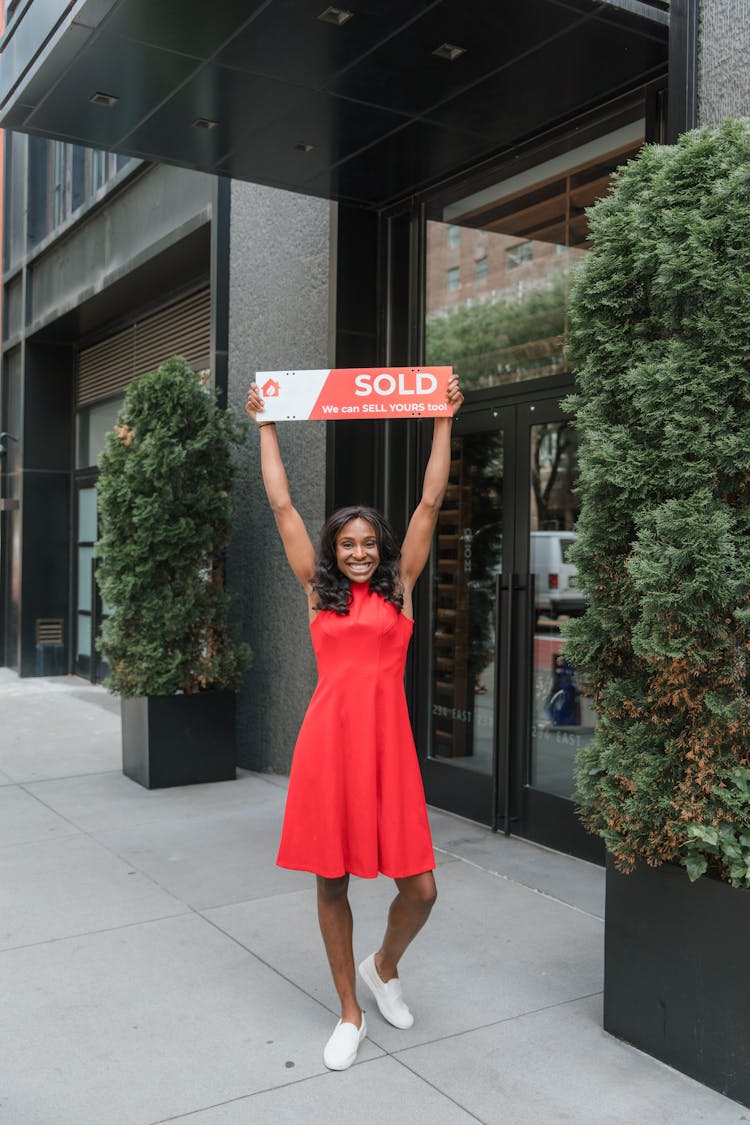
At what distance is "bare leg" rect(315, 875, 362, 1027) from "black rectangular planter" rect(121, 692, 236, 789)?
398cm

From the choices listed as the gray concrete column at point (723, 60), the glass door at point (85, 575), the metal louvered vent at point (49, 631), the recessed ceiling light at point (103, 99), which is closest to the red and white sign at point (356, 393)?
the gray concrete column at point (723, 60)

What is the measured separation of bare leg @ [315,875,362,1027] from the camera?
135 inches

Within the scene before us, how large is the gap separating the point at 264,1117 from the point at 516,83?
15.5ft

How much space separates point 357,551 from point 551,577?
283 cm

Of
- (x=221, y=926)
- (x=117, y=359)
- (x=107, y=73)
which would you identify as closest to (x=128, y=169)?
(x=117, y=359)

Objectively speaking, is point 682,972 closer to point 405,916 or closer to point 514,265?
point 405,916

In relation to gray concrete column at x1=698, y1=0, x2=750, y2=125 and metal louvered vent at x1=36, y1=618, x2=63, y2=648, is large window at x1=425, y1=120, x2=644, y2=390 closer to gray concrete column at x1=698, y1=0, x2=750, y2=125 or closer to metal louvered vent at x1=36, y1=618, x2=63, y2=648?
gray concrete column at x1=698, y1=0, x2=750, y2=125

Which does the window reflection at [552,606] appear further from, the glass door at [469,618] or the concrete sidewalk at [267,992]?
the concrete sidewalk at [267,992]

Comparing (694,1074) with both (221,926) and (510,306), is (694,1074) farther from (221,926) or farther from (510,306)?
(510,306)

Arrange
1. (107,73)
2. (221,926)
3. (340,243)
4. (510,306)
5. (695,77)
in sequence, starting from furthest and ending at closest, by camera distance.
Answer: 1. (340,243)
2. (510,306)
3. (107,73)
4. (221,926)
5. (695,77)

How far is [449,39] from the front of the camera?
15.8 feet

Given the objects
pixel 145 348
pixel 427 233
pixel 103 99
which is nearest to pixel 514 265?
pixel 427 233

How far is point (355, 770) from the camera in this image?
134 inches

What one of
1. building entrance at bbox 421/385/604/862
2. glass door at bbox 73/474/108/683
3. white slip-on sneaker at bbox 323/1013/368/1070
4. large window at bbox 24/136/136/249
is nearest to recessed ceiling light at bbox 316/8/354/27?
building entrance at bbox 421/385/604/862
